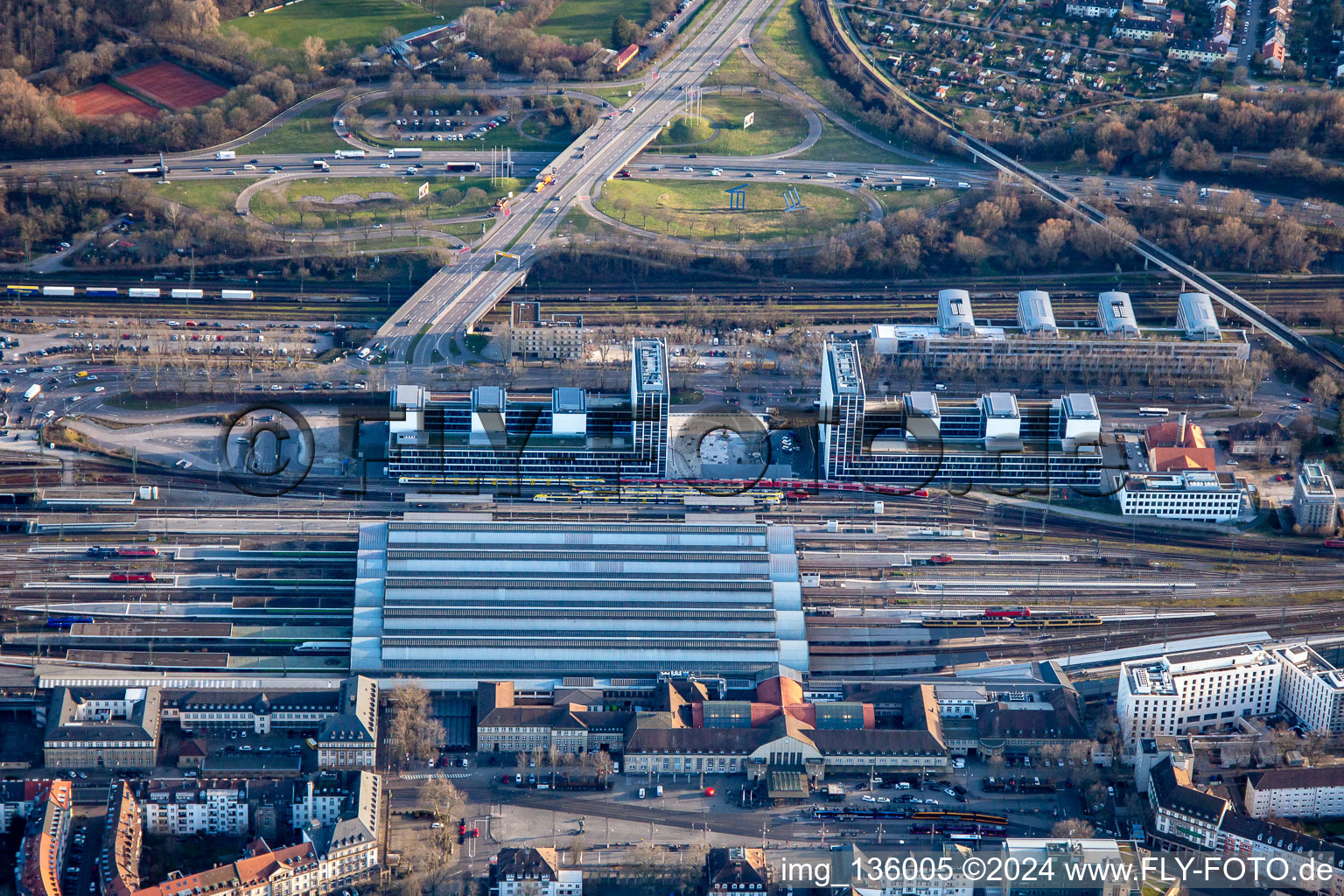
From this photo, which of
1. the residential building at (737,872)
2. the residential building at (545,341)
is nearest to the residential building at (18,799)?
the residential building at (737,872)

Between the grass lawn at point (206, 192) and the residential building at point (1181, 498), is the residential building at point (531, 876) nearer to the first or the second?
the residential building at point (1181, 498)

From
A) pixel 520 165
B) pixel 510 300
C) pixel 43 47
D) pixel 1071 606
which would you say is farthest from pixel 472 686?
pixel 43 47

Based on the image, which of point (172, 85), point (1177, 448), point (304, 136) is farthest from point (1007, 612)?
point (172, 85)

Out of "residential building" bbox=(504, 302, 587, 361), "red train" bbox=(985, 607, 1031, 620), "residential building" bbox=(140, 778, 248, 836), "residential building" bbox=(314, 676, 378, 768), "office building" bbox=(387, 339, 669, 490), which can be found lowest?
"residential building" bbox=(140, 778, 248, 836)

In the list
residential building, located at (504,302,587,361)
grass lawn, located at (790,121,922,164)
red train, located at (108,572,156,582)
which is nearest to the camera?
red train, located at (108,572,156,582)

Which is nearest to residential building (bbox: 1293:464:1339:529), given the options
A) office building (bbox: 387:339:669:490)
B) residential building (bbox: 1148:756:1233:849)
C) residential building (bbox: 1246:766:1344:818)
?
residential building (bbox: 1246:766:1344:818)

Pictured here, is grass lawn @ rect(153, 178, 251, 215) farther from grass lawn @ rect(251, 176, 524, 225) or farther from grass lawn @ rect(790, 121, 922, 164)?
grass lawn @ rect(790, 121, 922, 164)

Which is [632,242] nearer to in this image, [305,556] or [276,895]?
[305,556]
